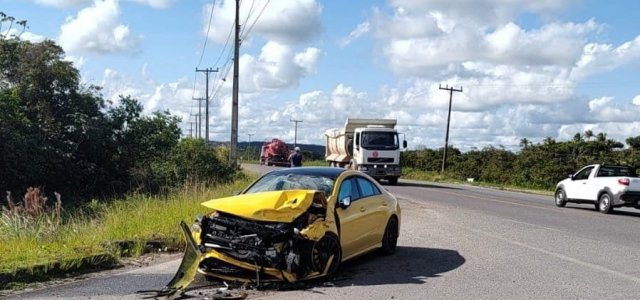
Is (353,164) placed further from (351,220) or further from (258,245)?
(258,245)

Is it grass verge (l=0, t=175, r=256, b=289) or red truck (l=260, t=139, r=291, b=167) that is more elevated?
red truck (l=260, t=139, r=291, b=167)

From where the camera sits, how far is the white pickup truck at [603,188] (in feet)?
A: 64.6

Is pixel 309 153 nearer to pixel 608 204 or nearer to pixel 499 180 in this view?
pixel 499 180

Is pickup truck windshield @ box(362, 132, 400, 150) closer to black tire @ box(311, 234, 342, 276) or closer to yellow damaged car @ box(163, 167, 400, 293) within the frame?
yellow damaged car @ box(163, 167, 400, 293)

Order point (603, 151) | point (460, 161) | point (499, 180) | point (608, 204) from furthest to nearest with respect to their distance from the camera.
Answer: point (460, 161)
point (499, 180)
point (603, 151)
point (608, 204)

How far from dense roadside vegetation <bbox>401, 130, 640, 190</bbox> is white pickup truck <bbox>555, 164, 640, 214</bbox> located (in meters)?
19.6

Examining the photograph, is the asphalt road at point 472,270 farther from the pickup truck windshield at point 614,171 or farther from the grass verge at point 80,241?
the pickup truck windshield at point 614,171

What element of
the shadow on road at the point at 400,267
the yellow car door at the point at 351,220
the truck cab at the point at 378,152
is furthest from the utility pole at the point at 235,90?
the yellow car door at the point at 351,220

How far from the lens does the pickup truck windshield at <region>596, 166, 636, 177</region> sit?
829 inches

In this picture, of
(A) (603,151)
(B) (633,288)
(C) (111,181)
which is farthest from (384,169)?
(B) (633,288)

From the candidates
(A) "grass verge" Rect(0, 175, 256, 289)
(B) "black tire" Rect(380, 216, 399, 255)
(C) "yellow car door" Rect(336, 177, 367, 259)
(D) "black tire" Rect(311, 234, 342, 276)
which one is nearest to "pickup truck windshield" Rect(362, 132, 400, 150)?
(A) "grass verge" Rect(0, 175, 256, 289)

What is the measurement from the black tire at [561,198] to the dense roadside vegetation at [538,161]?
62.6 ft

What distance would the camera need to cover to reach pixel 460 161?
2361 inches

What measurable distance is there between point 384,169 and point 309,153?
205 ft
